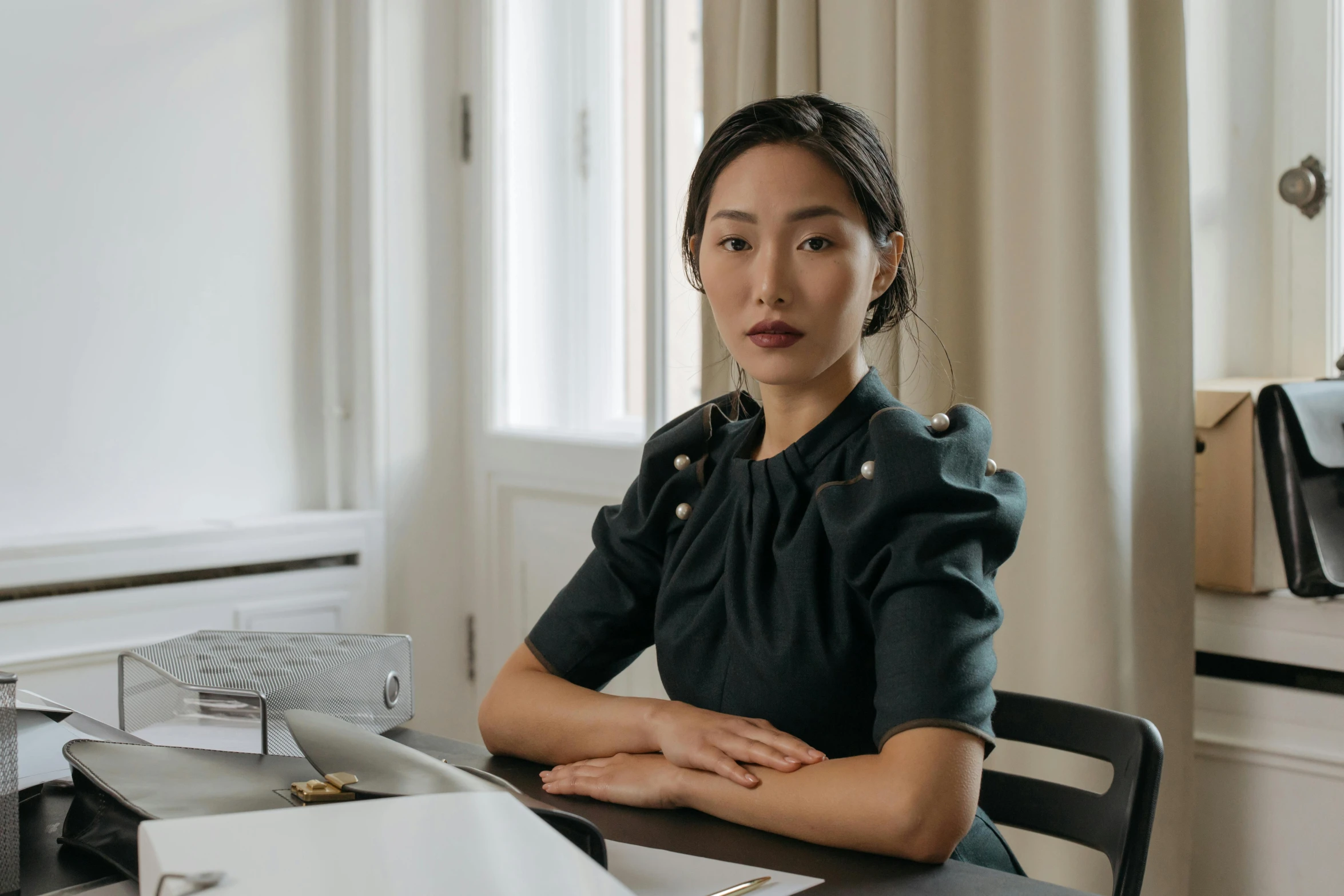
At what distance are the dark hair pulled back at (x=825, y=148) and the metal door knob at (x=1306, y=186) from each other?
0.72 meters

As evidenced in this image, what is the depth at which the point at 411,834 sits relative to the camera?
1.70ft

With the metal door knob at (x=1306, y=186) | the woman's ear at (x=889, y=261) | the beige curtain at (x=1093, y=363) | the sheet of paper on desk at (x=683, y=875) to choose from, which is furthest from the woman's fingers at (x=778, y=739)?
the metal door knob at (x=1306, y=186)

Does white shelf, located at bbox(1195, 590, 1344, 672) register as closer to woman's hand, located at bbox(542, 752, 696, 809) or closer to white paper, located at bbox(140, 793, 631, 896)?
woman's hand, located at bbox(542, 752, 696, 809)

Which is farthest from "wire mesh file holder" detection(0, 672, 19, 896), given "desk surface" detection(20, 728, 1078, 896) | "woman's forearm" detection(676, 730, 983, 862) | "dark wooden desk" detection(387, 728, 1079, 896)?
"woman's forearm" detection(676, 730, 983, 862)

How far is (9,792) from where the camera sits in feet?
2.20

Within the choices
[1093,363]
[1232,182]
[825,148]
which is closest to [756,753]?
[825,148]

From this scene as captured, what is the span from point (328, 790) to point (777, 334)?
53 cm

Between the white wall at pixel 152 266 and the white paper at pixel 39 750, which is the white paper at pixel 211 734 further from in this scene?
the white wall at pixel 152 266

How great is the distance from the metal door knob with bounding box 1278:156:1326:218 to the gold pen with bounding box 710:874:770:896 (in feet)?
4.15

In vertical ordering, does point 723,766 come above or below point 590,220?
below

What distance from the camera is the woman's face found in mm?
978

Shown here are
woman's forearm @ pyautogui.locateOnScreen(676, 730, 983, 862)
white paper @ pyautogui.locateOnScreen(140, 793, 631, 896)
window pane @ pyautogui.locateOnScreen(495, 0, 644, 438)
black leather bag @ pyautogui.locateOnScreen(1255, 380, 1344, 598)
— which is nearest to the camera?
white paper @ pyautogui.locateOnScreen(140, 793, 631, 896)

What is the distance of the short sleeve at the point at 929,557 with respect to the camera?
0.83 meters

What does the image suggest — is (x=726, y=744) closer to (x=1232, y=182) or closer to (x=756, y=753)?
(x=756, y=753)
